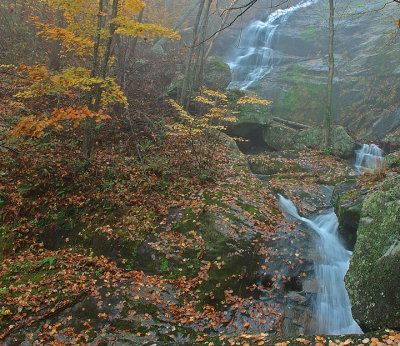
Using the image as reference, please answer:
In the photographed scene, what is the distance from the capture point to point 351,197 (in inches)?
309

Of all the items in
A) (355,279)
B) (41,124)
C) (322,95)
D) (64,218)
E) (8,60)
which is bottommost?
(64,218)

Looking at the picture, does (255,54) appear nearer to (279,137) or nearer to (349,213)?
(279,137)

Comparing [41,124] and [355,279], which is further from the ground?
[41,124]

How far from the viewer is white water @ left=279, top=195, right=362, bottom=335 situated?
5.57 m

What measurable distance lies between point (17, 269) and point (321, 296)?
6345 millimetres

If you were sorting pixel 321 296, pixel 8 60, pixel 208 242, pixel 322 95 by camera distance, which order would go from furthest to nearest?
1. pixel 322 95
2. pixel 8 60
3. pixel 208 242
4. pixel 321 296

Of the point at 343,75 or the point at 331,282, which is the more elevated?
the point at 343,75

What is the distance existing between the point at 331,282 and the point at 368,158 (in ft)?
31.9

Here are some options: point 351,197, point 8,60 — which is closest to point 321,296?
point 351,197

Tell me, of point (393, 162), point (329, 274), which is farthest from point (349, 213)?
point (393, 162)

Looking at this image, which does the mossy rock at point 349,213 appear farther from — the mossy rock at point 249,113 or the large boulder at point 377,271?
the mossy rock at point 249,113

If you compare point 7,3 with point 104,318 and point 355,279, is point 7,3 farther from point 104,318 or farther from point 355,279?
point 355,279

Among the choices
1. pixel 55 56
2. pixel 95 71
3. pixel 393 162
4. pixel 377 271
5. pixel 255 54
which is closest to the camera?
pixel 377 271

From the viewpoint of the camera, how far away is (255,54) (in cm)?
2320
